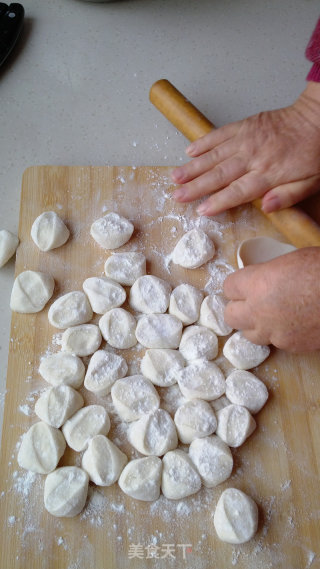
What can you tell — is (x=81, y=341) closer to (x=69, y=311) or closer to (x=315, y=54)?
(x=69, y=311)

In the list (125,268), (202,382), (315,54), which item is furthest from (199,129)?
(202,382)

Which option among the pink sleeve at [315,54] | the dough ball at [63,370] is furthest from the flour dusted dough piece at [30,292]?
the pink sleeve at [315,54]

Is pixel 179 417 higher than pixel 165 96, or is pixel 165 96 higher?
pixel 165 96

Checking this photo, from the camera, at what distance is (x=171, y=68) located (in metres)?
1.51

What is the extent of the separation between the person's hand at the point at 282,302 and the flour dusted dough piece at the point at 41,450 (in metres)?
0.43

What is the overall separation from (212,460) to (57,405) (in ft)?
1.04

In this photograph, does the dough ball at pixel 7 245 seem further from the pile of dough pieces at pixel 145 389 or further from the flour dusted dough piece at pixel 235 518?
the flour dusted dough piece at pixel 235 518

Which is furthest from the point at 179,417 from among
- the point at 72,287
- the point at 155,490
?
the point at 72,287

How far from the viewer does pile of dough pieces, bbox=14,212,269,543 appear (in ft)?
3.06

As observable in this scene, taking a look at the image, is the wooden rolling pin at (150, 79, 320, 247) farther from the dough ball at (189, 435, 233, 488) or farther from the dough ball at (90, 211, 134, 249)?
the dough ball at (189, 435, 233, 488)

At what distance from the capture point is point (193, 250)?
3.73ft

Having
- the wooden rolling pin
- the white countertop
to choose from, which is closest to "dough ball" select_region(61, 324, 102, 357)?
the white countertop

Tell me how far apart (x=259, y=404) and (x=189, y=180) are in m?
0.55

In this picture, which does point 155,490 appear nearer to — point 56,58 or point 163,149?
point 163,149
